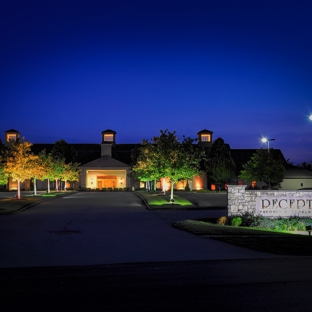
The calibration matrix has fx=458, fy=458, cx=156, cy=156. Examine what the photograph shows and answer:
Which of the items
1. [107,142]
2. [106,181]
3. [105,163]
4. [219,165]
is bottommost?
[106,181]

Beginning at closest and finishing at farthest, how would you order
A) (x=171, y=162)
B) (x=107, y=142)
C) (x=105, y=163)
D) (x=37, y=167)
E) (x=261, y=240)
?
(x=261, y=240) < (x=171, y=162) < (x=37, y=167) < (x=105, y=163) < (x=107, y=142)

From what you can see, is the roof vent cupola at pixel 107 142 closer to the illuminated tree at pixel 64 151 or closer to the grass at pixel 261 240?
the illuminated tree at pixel 64 151

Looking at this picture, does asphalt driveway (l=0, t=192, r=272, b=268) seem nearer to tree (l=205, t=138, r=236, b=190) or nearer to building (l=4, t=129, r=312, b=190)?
tree (l=205, t=138, r=236, b=190)

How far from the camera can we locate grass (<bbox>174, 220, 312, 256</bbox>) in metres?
12.8

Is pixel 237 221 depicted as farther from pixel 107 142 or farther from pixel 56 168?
pixel 107 142

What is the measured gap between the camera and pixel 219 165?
60125mm

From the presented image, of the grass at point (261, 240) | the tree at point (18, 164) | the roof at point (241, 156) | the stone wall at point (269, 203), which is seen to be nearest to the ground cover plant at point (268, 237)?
the grass at point (261, 240)

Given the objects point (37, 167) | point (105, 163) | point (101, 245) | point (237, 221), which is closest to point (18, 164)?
point (37, 167)

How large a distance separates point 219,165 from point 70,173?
19.5 meters

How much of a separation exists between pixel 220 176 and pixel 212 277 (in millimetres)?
51344

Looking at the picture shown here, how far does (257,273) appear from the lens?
9.55m

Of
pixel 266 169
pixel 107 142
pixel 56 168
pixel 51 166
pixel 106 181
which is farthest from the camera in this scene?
pixel 107 142

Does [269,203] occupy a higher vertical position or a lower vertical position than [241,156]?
lower

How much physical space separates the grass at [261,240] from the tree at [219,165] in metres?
41.9
